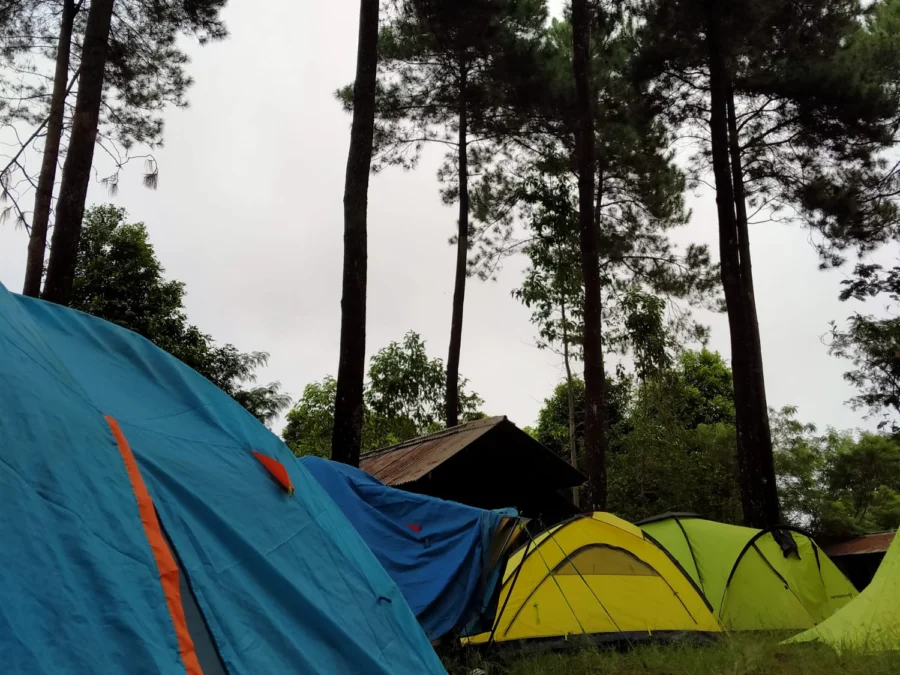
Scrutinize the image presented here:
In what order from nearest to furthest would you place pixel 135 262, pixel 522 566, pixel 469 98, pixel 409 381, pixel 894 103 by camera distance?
1. pixel 522 566
2. pixel 894 103
3. pixel 469 98
4. pixel 135 262
5. pixel 409 381

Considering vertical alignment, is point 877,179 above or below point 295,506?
above

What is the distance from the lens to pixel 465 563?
5.38 meters

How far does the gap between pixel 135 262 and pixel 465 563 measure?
13.4m

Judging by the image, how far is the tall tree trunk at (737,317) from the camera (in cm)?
959

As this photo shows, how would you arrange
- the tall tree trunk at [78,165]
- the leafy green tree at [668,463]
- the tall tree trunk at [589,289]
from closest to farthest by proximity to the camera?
1. the tall tree trunk at [78,165]
2. the tall tree trunk at [589,289]
3. the leafy green tree at [668,463]

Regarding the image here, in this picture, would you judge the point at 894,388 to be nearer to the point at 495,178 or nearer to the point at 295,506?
the point at 495,178

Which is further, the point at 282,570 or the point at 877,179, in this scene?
the point at 877,179

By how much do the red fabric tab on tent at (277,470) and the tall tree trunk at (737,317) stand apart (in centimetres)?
794

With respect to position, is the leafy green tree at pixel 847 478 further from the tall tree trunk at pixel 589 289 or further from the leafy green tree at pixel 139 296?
the leafy green tree at pixel 139 296

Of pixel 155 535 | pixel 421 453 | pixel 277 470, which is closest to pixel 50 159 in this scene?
pixel 421 453

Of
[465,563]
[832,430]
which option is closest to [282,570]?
[465,563]

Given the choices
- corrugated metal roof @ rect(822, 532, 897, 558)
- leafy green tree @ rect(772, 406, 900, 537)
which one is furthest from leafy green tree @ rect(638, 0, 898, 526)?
leafy green tree @ rect(772, 406, 900, 537)

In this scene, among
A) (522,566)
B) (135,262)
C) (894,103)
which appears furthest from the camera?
(135,262)

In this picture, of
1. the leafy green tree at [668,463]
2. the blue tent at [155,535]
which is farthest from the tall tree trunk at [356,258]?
the leafy green tree at [668,463]
